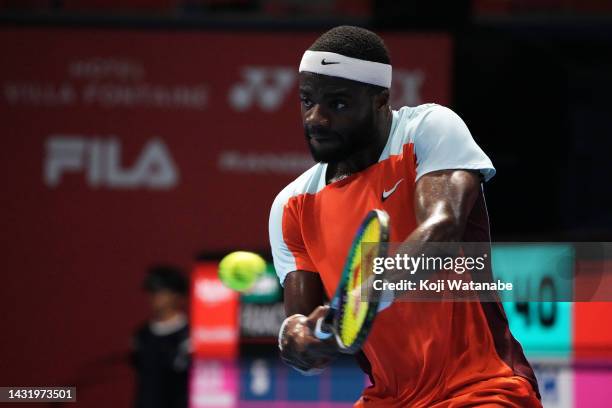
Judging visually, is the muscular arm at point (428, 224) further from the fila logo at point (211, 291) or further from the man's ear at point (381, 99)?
the fila logo at point (211, 291)

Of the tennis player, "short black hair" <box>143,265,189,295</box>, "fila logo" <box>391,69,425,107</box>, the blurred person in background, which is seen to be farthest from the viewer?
"fila logo" <box>391,69,425,107</box>

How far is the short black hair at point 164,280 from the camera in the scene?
859 cm

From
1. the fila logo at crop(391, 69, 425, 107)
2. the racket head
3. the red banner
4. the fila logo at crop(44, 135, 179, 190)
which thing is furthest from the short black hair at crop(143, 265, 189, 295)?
the racket head

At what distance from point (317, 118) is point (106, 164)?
5.60m

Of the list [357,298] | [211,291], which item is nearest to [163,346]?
[211,291]

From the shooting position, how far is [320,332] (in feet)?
11.6

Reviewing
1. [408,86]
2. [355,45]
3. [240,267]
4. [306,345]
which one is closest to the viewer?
[306,345]

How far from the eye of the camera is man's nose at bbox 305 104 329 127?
149 inches

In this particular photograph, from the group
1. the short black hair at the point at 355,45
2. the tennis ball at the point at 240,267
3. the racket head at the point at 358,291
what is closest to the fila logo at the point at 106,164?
the tennis ball at the point at 240,267

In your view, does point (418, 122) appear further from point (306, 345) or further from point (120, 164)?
point (120, 164)

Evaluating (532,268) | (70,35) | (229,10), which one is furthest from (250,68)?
(532,268)

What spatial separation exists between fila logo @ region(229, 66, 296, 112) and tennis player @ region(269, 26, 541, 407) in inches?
199

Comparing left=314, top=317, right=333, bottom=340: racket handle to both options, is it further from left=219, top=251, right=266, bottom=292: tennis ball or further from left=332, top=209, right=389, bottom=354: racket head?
left=219, top=251, right=266, bottom=292: tennis ball

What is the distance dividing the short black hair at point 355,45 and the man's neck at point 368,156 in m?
0.21
